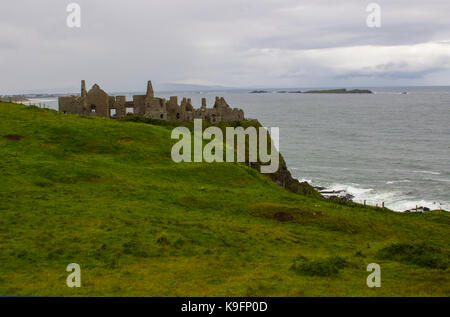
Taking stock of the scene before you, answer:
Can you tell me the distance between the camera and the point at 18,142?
2037 inches

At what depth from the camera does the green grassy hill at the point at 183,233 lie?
20.2 metres

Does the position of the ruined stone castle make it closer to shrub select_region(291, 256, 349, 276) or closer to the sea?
the sea

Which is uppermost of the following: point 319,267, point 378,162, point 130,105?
point 130,105

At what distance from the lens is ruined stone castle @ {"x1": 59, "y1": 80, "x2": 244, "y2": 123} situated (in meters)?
84.0

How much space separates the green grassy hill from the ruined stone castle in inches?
1274

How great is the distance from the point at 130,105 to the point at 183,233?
66192 mm

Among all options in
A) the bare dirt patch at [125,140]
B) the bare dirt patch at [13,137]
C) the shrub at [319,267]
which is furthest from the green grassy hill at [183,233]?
the bare dirt patch at [125,140]

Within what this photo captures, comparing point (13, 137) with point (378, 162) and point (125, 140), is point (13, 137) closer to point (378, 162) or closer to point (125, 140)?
point (125, 140)

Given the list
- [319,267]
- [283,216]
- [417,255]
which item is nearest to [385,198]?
[283,216]

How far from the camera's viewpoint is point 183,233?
2830cm

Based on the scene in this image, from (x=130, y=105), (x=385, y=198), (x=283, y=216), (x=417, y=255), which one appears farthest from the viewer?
(x=130, y=105)

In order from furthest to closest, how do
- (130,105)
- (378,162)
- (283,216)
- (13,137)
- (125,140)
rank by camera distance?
(378,162)
(130,105)
(125,140)
(13,137)
(283,216)
